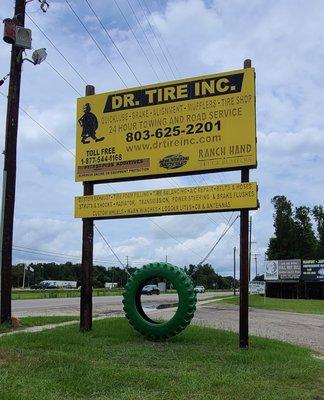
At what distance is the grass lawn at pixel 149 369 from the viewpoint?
6.75 m

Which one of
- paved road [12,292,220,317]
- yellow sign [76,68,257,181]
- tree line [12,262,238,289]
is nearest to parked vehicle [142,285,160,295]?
paved road [12,292,220,317]

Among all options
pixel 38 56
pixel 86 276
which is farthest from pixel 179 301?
pixel 38 56

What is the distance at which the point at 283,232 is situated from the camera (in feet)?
316

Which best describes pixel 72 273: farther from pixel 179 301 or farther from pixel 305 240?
pixel 179 301

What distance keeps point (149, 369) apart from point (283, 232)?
90726 mm

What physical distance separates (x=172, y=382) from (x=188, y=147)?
6.32 meters

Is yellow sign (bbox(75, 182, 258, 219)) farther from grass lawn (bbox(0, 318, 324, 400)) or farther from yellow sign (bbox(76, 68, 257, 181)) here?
grass lawn (bbox(0, 318, 324, 400))

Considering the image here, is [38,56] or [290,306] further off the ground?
[38,56]

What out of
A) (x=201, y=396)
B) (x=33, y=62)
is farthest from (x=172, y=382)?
(x=33, y=62)

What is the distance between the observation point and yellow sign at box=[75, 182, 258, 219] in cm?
1162

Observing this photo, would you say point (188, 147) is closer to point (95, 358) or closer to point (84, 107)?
point (84, 107)

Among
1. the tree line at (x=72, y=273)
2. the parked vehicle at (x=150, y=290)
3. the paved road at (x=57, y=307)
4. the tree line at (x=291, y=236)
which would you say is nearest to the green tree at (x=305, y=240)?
the tree line at (x=291, y=236)

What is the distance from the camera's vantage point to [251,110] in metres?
12.0

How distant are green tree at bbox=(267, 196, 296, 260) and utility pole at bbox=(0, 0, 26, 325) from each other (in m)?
83.9
